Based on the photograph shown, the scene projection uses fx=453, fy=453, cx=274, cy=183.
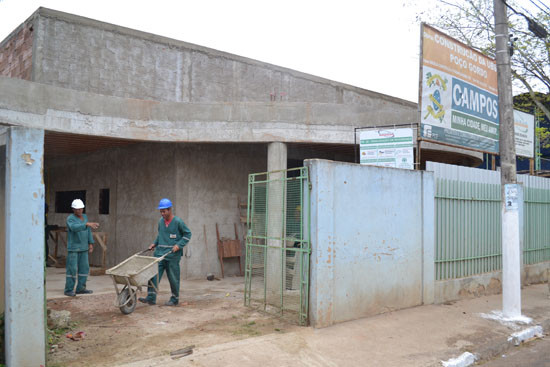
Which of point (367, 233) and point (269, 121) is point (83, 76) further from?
point (367, 233)

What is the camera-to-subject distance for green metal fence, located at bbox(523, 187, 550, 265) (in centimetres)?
1108

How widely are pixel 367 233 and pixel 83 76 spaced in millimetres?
10200

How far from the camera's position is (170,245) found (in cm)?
803

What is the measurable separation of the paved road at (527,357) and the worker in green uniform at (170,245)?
4.99 metres

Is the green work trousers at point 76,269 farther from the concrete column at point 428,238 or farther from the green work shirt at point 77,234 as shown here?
the concrete column at point 428,238

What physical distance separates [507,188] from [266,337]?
471cm

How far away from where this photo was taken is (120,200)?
13.2 meters

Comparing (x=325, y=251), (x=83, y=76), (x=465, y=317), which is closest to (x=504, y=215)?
(x=465, y=317)

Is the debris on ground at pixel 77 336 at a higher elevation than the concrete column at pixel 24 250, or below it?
below

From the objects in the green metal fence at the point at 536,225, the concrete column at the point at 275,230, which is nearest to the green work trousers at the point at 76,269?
the concrete column at the point at 275,230

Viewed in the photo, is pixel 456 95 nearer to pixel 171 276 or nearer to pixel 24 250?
pixel 171 276

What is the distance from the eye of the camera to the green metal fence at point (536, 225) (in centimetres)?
1108

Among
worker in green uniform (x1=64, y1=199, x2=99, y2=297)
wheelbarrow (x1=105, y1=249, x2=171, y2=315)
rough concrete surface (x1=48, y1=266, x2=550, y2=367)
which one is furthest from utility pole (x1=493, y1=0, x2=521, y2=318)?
worker in green uniform (x1=64, y1=199, x2=99, y2=297)

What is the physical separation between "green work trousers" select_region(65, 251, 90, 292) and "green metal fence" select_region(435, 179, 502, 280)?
269 inches
